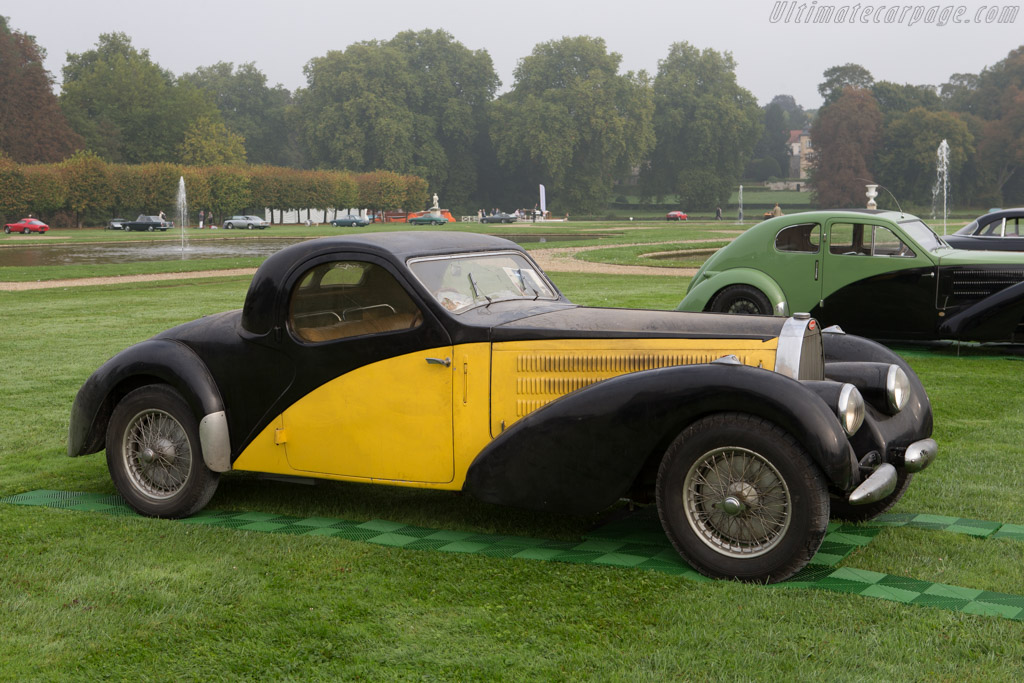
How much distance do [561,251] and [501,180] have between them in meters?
80.7

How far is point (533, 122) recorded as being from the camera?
10106 centimetres

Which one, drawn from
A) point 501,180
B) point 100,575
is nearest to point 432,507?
point 100,575

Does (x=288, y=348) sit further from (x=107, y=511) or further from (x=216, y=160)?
(x=216, y=160)

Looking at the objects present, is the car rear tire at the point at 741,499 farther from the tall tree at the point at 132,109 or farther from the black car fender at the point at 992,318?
the tall tree at the point at 132,109

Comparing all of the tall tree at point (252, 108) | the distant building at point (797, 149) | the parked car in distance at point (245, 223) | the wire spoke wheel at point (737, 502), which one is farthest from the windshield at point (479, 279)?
the distant building at point (797, 149)

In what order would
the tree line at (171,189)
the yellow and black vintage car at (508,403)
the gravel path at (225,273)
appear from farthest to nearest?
the tree line at (171,189)
the gravel path at (225,273)
the yellow and black vintage car at (508,403)

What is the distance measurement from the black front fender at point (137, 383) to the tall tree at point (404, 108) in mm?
97816

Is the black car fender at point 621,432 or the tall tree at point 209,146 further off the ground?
the tall tree at point 209,146

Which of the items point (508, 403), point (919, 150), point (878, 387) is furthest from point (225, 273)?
point (919, 150)

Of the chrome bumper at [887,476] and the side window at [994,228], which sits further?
the side window at [994,228]

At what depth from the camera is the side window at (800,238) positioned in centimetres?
1176

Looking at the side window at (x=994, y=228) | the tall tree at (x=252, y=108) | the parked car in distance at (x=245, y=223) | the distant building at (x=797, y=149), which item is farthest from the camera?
the distant building at (x=797, y=149)

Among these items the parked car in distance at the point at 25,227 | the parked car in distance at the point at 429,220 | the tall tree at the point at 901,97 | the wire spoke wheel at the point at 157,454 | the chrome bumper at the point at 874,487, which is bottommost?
the wire spoke wheel at the point at 157,454

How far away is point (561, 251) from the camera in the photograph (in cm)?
3622
